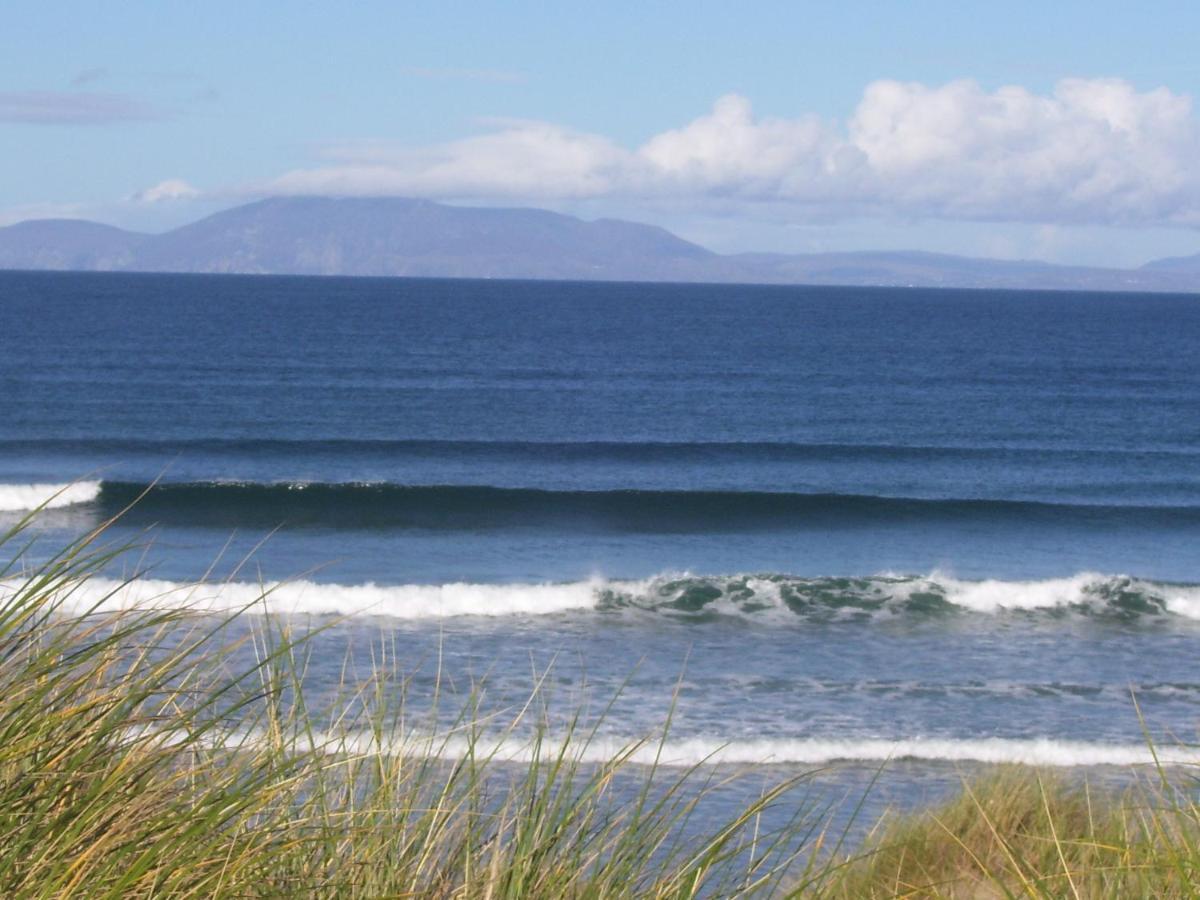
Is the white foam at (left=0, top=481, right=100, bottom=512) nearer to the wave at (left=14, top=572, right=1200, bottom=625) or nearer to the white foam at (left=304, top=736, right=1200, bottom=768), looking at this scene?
the wave at (left=14, top=572, right=1200, bottom=625)

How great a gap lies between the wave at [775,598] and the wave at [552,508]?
5.34 metres

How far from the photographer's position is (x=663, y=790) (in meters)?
9.84

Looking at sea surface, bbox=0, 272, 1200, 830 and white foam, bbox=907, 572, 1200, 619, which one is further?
white foam, bbox=907, 572, 1200, 619

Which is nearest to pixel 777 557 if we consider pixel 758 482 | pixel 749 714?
pixel 758 482


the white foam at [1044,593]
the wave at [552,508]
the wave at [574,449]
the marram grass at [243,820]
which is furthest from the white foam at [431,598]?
the wave at [574,449]

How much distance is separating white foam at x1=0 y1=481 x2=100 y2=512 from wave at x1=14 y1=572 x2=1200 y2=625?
255 inches

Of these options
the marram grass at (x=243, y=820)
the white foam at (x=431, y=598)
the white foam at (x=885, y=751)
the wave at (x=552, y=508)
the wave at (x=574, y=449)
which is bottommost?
the wave at (x=574, y=449)

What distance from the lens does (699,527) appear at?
23.6 meters

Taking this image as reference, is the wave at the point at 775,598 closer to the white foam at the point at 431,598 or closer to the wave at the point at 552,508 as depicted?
the white foam at the point at 431,598

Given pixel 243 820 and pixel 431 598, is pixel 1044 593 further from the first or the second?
pixel 243 820

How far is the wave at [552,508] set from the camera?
76.3 ft

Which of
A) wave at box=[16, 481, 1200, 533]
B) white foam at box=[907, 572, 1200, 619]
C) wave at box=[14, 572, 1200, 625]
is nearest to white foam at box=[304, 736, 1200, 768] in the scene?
wave at box=[14, 572, 1200, 625]

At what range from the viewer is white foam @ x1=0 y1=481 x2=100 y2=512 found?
74.1 ft

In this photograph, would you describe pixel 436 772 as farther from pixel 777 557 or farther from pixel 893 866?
pixel 777 557
